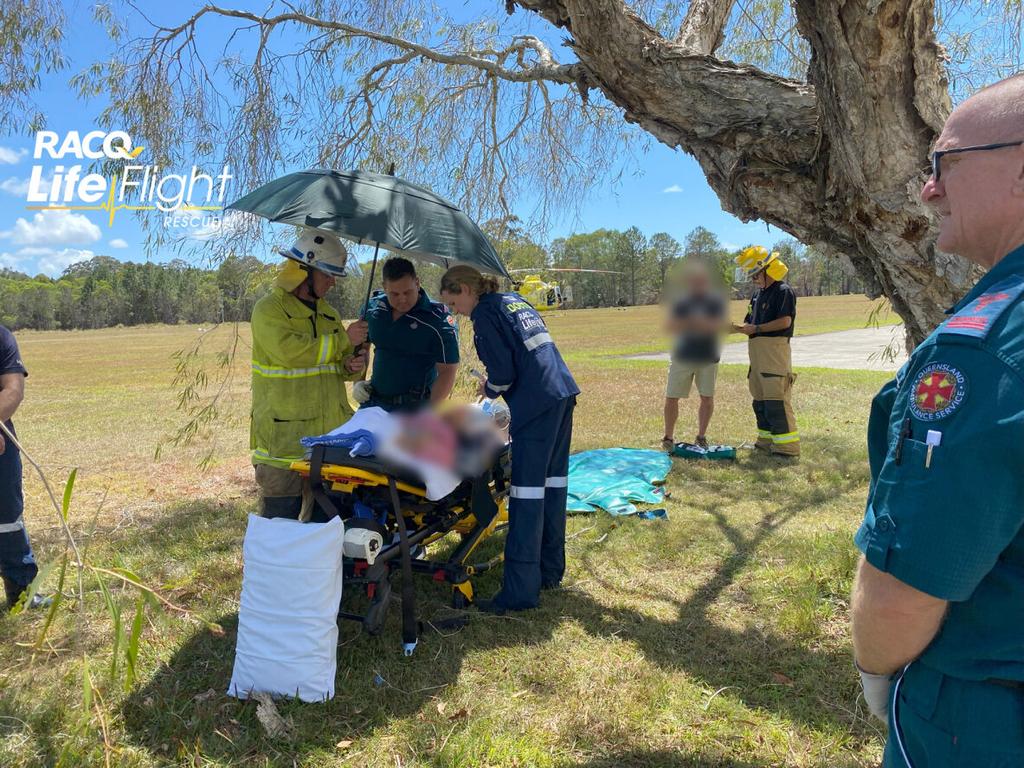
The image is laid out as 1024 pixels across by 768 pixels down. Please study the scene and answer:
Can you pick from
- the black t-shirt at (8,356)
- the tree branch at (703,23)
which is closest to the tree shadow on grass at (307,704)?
the black t-shirt at (8,356)

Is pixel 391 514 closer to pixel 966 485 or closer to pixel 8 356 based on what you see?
pixel 8 356

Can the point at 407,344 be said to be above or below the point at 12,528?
above

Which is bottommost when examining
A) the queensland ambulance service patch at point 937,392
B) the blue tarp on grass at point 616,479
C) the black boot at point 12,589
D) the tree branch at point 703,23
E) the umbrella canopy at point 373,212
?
the black boot at point 12,589

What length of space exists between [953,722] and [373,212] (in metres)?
3.22

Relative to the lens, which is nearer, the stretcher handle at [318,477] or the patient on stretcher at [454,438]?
the stretcher handle at [318,477]

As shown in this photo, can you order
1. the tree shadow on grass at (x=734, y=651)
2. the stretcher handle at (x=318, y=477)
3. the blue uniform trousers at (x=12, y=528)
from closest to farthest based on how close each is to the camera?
the tree shadow on grass at (x=734, y=651) < the stretcher handle at (x=318, y=477) < the blue uniform trousers at (x=12, y=528)

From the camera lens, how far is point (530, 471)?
147 inches

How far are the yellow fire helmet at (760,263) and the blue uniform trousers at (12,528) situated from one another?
6266mm

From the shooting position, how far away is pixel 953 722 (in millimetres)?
1094

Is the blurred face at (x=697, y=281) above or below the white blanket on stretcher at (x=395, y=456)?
above

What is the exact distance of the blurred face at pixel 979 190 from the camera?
3.54ft

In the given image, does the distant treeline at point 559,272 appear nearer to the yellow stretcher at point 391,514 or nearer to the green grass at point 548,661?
the green grass at point 548,661

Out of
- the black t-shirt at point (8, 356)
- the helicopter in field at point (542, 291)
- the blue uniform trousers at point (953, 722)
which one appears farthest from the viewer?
the helicopter in field at point (542, 291)

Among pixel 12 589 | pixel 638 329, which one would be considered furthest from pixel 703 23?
pixel 638 329
